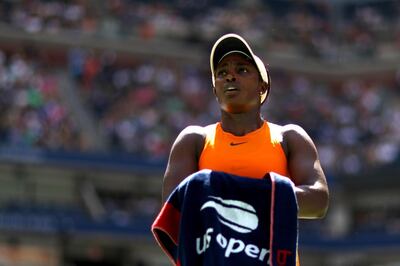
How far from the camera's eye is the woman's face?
13.7 ft

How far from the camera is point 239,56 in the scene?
4195 millimetres

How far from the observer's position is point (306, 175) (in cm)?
420

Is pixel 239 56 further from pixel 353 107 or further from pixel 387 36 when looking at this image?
pixel 387 36

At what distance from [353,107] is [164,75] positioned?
4.99m

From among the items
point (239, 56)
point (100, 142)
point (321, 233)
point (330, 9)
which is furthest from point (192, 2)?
point (239, 56)

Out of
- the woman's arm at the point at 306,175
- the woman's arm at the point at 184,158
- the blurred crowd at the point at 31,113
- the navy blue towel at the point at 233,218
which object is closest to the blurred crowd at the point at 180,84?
the blurred crowd at the point at 31,113

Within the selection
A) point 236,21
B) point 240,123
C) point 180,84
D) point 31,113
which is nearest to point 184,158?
point 240,123

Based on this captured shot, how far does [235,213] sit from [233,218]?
0.02 m

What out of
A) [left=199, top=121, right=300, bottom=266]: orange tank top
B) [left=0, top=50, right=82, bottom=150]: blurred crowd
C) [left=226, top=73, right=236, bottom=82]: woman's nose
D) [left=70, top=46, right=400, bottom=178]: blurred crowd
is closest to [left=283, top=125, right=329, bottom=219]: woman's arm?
[left=199, top=121, right=300, bottom=266]: orange tank top

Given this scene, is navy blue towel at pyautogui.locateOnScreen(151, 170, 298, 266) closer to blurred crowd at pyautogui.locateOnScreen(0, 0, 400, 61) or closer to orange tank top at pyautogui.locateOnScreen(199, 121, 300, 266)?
orange tank top at pyautogui.locateOnScreen(199, 121, 300, 266)

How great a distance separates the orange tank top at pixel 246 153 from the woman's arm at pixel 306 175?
0.04m

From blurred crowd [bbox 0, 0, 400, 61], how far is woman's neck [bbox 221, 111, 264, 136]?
22.5 metres

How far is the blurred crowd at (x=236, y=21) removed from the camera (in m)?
27.0

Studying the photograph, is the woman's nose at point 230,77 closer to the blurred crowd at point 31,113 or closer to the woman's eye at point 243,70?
the woman's eye at point 243,70
